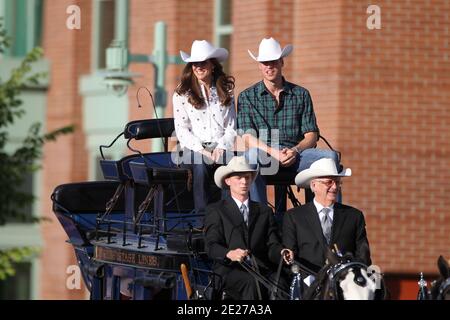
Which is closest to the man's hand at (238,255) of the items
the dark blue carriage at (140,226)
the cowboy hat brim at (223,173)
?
the dark blue carriage at (140,226)

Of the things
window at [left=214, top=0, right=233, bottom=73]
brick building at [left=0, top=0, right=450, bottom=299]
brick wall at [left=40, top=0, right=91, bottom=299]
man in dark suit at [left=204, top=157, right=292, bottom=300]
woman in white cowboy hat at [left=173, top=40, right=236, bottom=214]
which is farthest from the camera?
brick wall at [left=40, top=0, right=91, bottom=299]

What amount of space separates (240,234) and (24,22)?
47.8 ft

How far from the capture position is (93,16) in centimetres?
2286

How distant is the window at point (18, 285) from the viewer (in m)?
23.8

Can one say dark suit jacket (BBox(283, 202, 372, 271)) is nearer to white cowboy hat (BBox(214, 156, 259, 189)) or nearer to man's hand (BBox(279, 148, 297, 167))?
white cowboy hat (BBox(214, 156, 259, 189))

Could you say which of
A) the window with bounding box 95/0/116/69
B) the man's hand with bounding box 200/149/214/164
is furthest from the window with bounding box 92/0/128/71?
the man's hand with bounding box 200/149/214/164

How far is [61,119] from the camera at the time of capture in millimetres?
23562

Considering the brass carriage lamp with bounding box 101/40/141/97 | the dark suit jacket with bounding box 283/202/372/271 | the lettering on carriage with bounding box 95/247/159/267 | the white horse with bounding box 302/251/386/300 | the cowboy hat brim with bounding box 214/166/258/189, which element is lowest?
the lettering on carriage with bounding box 95/247/159/267

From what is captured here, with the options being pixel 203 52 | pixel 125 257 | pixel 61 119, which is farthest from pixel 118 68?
pixel 61 119

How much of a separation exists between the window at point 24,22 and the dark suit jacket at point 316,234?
47.5 feet

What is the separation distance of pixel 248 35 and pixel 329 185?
349 inches

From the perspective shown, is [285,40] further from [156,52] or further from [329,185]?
[329,185]

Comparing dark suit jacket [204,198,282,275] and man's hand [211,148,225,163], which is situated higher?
man's hand [211,148,225,163]

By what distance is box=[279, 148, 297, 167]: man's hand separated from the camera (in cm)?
1116
